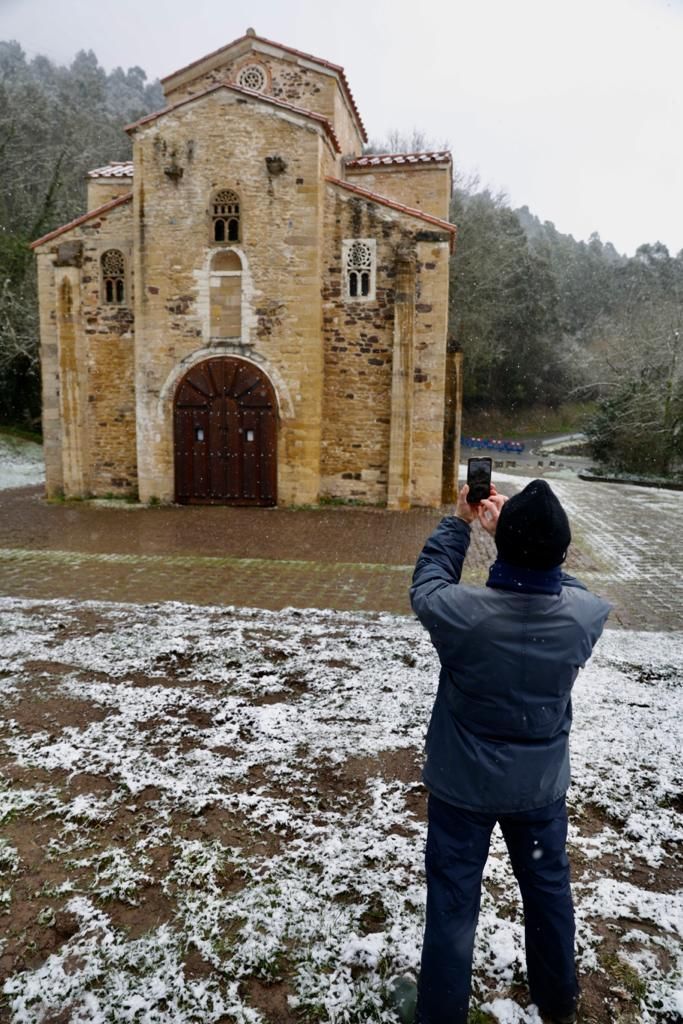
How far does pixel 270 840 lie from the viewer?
3297mm

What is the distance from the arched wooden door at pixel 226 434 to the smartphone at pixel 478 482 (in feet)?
37.7

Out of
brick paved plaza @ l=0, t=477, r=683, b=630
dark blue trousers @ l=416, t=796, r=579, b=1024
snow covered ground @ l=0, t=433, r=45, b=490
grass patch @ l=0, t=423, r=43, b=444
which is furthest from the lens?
grass patch @ l=0, t=423, r=43, b=444

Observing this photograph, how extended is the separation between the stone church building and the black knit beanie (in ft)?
37.8

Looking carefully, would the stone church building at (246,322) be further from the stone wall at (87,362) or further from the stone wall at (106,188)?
the stone wall at (106,188)

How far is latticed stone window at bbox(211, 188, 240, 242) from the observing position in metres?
13.2

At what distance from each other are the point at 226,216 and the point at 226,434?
Answer: 443cm

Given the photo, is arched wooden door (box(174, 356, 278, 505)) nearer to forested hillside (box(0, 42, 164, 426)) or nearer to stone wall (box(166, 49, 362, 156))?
stone wall (box(166, 49, 362, 156))

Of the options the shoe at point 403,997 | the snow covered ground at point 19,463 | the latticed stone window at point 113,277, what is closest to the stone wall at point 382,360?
the latticed stone window at point 113,277

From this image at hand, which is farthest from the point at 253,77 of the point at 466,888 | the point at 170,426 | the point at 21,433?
the point at 466,888

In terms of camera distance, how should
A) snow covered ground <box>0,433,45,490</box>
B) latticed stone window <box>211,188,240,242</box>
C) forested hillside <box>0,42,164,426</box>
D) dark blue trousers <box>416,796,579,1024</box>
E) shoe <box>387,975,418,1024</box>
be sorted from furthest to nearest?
forested hillside <box>0,42,164,426</box> < snow covered ground <box>0,433,45,490</box> < latticed stone window <box>211,188,240,242</box> < shoe <box>387,975,418,1024</box> < dark blue trousers <box>416,796,579,1024</box>

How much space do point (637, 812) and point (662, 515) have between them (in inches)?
470

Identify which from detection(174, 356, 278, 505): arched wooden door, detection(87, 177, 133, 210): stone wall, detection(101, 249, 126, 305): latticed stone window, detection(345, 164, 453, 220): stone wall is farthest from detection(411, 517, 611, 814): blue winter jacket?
detection(87, 177, 133, 210): stone wall

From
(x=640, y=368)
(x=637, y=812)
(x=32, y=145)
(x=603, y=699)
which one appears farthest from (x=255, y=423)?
(x=32, y=145)

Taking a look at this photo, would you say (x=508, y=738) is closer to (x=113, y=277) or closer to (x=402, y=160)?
(x=113, y=277)
